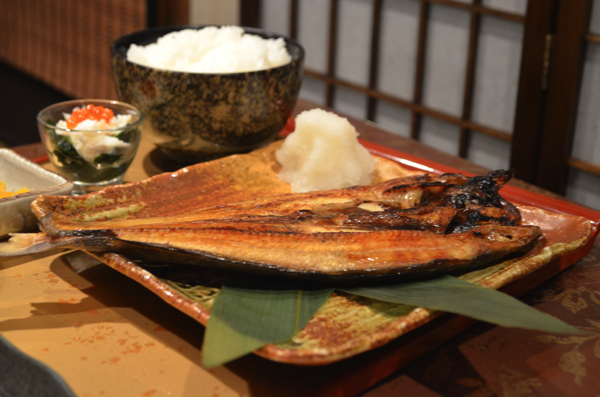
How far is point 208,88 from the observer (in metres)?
1.34

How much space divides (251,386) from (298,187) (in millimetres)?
671

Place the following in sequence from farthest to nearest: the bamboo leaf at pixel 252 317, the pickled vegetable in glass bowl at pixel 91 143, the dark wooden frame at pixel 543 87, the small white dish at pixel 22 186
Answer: the dark wooden frame at pixel 543 87 < the pickled vegetable in glass bowl at pixel 91 143 < the small white dish at pixel 22 186 < the bamboo leaf at pixel 252 317

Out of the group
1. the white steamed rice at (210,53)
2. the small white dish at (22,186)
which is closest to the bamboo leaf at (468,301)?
the small white dish at (22,186)

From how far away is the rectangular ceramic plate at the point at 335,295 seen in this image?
2.44 feet

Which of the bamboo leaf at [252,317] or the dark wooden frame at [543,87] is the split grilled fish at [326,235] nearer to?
the bamboo leaf at [252,317]

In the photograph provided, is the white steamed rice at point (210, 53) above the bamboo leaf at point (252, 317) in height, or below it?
above

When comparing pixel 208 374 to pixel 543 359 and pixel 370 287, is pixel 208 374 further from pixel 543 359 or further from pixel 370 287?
pixel 543 359

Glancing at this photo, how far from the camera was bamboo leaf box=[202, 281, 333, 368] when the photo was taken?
0.71 m

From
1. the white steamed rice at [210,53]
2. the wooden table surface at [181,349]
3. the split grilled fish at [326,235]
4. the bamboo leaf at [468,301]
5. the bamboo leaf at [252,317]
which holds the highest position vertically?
the white steamed rice at [210,53]

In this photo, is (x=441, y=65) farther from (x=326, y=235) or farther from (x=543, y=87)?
(x=326, y=235)

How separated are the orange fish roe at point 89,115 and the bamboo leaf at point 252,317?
72 cm

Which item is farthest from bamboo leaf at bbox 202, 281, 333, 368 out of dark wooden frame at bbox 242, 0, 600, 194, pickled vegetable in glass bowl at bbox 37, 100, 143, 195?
dark wooden frame at bbox 242, 0, 600, 194

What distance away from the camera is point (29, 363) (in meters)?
0.77

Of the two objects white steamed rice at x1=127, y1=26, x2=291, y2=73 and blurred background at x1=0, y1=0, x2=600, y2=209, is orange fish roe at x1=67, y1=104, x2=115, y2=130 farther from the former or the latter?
blurred background at x1=0, y1=0, x2=600, y2=209
